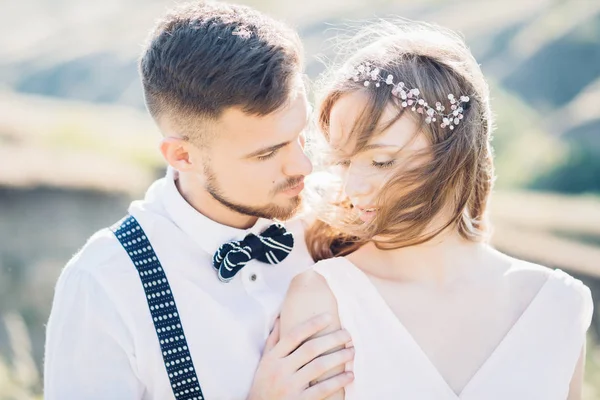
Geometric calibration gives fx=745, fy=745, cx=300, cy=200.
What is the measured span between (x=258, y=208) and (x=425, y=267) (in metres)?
0.64

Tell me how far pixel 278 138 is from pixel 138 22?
32.1 feet

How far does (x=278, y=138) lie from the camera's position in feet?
8.68

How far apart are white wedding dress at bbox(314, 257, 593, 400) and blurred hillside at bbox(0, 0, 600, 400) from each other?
119 centimetres

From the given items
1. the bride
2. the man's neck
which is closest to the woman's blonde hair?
the bride

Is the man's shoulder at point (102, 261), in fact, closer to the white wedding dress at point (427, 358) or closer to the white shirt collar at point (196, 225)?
the white shirt collar at point (196, 225)

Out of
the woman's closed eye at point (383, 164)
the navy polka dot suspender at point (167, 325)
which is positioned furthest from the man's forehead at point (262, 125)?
the navy polka dot suspender at point (167, 325)

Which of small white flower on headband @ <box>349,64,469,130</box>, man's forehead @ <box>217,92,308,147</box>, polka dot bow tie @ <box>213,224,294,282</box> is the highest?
man's forehead @ <box>217,92,308,147</box>

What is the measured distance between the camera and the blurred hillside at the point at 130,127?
6211 millimetres

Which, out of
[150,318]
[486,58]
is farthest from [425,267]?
[486,58]

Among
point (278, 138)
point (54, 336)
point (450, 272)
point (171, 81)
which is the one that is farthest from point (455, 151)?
point (54, 336)

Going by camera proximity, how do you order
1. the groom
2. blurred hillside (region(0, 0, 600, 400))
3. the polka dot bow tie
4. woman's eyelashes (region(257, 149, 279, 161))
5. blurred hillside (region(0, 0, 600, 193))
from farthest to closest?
blurred hillside (region(0, 0, 600, 193)) → blurred hillside (region(0, 0, 600, 400)) → woman's eyelashes (region(257, 149, 279, 161)) → the polka dot bow tie → the groom

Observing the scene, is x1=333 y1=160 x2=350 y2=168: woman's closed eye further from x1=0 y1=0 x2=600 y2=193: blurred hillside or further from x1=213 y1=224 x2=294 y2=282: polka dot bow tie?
x1=0 y1=0 x2=600 y2=193: blurred hillside

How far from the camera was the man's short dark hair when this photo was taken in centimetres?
259

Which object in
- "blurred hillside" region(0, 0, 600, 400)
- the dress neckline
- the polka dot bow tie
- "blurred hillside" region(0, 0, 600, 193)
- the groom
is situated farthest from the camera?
"blurred hillside" region(0, 0, 600, 193)
